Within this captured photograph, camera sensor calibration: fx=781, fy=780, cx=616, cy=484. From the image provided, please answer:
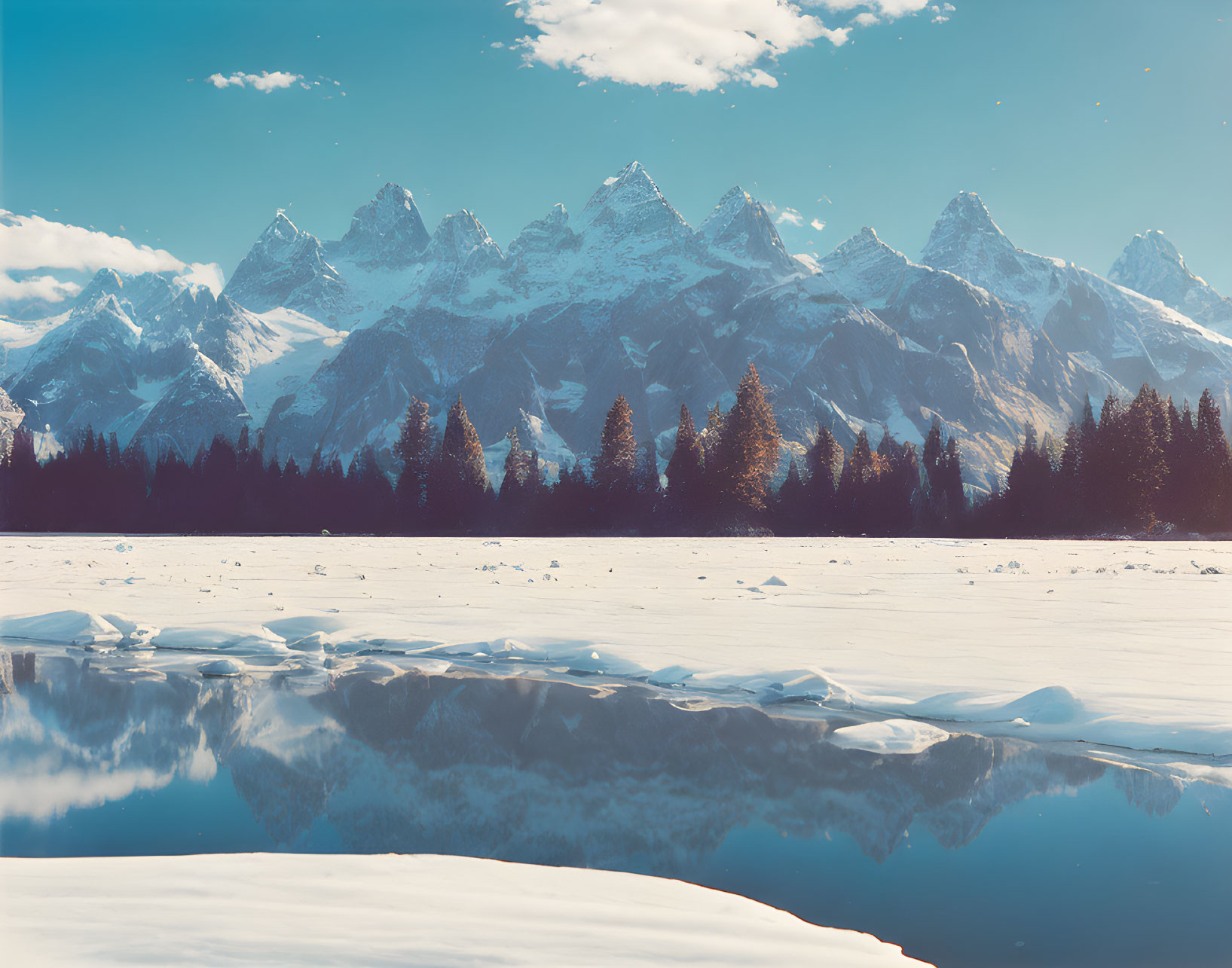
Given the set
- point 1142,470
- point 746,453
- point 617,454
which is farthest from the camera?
point 617,454

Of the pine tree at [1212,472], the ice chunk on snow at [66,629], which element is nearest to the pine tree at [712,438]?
the pine tree at [1212,472]

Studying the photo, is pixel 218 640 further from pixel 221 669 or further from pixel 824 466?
pixel 824 466

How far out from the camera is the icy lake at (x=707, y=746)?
564cm

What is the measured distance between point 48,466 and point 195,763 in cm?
10249

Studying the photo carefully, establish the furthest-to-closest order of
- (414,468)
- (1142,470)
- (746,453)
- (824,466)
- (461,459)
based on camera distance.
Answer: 1. (414,468)
2. (461,459)
3. (824,466)
4. (746,453)
5. (1142,470)

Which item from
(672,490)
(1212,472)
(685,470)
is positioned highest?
(1212,472)

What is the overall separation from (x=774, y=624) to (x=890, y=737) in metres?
5.84

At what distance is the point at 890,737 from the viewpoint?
8.47 metres

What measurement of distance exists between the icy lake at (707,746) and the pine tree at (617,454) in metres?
57.8

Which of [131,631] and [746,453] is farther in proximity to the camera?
[746,453]

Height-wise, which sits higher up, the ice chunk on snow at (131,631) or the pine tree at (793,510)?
the pine tree at (793,510)

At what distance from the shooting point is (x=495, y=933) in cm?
396

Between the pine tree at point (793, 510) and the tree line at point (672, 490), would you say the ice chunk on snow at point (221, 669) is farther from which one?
the pine tree at point (793, 510)

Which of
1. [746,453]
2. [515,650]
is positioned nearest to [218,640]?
[515,650]
